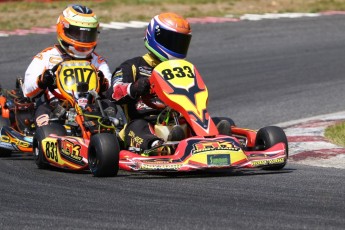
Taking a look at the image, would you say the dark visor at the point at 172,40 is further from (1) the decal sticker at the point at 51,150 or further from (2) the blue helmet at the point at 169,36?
(1) the decal sticker at the point at 51,150

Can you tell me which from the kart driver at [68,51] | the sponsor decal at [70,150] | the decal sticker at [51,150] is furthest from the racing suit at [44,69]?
the sponsor decal at [70,150]

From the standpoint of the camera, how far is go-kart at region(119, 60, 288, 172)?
6.84 meters

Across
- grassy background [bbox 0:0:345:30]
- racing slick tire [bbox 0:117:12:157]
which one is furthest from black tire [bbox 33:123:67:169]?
grassy background [bbox 0:0:345:30]

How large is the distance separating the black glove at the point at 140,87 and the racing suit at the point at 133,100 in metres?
0.04

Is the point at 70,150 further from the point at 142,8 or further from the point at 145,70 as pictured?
the point at 142,8

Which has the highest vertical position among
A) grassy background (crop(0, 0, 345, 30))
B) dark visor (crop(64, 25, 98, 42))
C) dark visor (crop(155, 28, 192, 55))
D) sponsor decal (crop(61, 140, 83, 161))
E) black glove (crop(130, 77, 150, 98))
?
dark visor (crop(155, 28, 192, 55))

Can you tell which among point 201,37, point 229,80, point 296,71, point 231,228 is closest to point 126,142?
point 231,228

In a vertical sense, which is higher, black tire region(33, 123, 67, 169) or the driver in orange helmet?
the driver in orange helmet

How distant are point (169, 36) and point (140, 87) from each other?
564 mm

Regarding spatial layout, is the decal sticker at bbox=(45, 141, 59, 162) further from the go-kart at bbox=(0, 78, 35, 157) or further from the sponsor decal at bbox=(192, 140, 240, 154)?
the sponsor decal at bbox=(192, 140, 240, 154)

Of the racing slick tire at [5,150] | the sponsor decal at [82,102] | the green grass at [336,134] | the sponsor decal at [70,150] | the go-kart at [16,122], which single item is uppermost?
the sponsor decal at [70,150]

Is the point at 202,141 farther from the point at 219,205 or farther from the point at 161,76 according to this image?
the point at 219,205

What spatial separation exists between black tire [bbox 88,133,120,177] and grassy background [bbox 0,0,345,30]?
1041cm

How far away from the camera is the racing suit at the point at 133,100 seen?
7.60 metres
